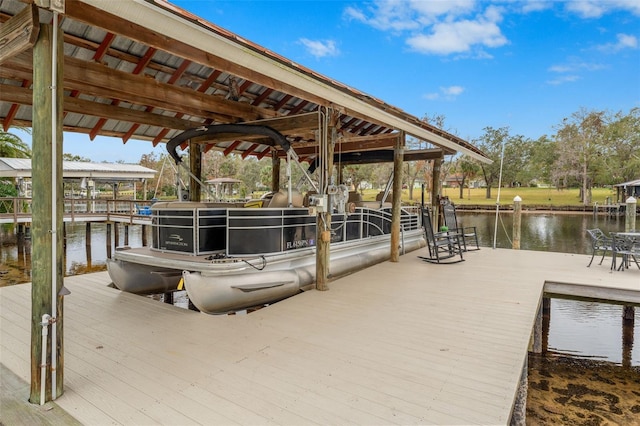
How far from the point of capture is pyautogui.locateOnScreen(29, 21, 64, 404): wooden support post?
7.20 ft

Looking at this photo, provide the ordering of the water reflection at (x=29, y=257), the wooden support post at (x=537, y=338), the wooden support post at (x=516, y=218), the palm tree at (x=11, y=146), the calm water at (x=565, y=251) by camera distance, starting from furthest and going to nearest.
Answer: the palm tree at (x=11, y=146)
the water reflection at (x=29, y=257)
the wooden support post at (x=516, y=218)
the calm water at (x=565, y=251)
the wooden support post at (x=537, y=338)

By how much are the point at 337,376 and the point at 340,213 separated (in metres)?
3.86

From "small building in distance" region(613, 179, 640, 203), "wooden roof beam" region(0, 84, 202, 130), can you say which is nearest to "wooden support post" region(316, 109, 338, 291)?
"wooden roof beam" region(0, 84, 202, 130)

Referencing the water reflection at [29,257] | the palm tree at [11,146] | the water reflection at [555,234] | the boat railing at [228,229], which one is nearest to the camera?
the boat railing at [228,229]

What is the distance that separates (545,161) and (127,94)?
48549 millimetres

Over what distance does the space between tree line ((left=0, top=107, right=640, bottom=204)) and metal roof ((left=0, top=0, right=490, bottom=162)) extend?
22.9 metres

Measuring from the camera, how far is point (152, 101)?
473cm

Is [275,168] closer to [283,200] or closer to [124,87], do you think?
[283,200]

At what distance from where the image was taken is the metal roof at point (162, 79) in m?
2.71

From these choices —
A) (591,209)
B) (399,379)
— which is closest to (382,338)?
(399,379)

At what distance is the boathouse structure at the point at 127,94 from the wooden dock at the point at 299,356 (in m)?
0.59

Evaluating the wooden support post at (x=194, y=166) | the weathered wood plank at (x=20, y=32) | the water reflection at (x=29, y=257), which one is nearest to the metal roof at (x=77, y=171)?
the water reflection at (x=29, y=257)

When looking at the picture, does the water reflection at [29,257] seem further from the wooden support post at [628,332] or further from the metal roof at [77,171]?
the wooden support post at [628,332]

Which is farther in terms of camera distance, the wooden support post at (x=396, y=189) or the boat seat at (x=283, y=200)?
the wooden support post at (x=396, y=189)
